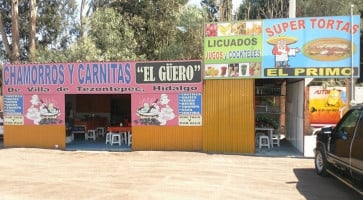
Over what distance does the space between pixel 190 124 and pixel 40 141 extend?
5847 mm

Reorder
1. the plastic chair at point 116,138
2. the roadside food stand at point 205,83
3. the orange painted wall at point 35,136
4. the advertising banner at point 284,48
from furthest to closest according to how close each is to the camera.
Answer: the plastic chair at point 116,138 < the orange painted wall at point 35,136 < the roadside food stand at point 205,83 < the advertising banner at point 284,48

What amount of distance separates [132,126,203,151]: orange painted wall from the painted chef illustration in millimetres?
3436

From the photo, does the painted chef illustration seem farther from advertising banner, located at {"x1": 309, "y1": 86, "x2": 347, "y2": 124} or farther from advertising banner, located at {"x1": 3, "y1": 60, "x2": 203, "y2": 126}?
advertising banner, located at {"x1": 309, "y1": 86, "x2": 347, "y2": 124}

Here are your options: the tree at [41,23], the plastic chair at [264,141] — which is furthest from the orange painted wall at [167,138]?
the tree at [41,23]

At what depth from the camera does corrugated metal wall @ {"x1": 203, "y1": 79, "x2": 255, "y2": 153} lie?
14023 mm

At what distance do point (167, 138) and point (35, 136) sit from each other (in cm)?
520

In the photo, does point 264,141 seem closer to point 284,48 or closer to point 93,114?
point 284,48

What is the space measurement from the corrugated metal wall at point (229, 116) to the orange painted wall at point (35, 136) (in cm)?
549

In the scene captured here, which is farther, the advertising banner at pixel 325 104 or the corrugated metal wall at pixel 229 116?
the advertising banner at pixel 325 104

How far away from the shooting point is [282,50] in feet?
44.0

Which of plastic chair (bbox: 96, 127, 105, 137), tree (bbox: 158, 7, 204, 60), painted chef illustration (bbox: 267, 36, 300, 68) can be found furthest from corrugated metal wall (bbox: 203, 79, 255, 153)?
tree (bbox: 158, 7, 204, 60)

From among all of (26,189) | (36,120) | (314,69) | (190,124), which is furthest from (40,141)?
(314,69)

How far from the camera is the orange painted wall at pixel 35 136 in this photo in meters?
15.8

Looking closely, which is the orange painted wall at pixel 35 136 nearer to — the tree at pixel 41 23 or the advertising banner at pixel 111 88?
the advertising banner at pixel 111 88
